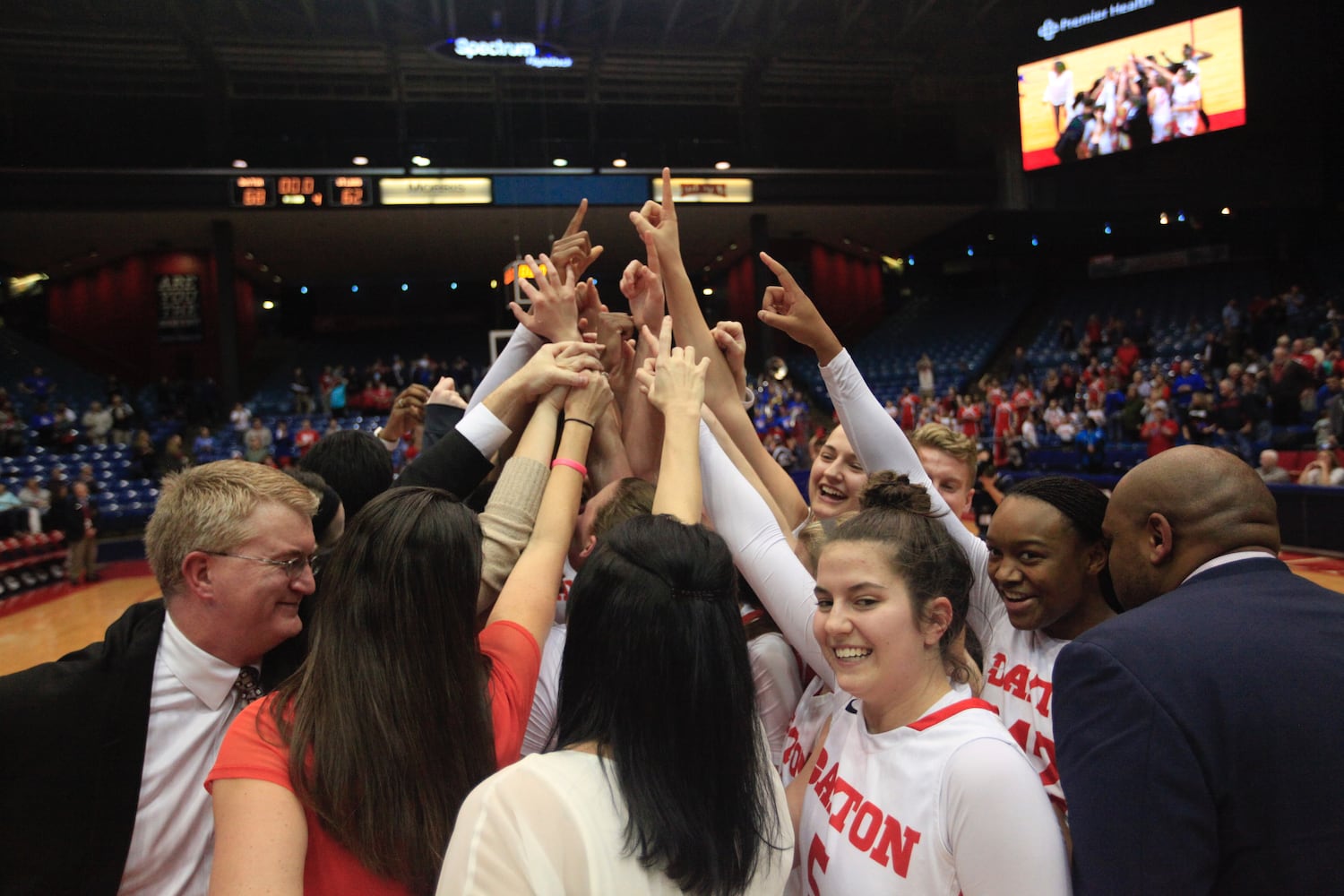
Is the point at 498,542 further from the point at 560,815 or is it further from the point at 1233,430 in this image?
the point at 1233,430

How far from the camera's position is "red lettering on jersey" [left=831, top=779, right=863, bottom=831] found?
1.37 metres

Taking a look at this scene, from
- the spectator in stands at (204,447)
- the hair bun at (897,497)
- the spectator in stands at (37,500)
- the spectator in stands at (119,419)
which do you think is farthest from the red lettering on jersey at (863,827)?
the spectator in stands at (119,419)

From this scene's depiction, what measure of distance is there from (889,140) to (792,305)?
18547 mm

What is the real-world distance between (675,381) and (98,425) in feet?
53.8

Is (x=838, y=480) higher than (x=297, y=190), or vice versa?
(x=297, y=190)

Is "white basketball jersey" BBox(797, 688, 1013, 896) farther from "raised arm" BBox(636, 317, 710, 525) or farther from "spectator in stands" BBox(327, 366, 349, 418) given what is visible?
"spectator in stands" BBox(327, 366, 349, 418)

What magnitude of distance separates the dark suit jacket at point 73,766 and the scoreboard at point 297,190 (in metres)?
16.1

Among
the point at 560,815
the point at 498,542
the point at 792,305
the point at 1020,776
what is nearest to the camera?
the point at 560,815

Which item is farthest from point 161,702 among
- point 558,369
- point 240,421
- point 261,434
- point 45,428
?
point 240,421

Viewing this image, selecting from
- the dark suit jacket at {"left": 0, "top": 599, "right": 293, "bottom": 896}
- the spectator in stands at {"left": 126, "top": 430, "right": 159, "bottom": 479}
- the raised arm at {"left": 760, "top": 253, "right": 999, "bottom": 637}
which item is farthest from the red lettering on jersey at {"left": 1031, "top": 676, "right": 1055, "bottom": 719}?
the spectator in stands at {"left": 126, "top": 430, "right": 159, "bottom": 479}

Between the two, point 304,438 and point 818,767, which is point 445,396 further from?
point 304,438

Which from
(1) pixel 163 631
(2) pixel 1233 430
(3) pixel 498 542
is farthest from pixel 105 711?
(2) pixel 1233 430

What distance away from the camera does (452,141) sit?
16781 mm

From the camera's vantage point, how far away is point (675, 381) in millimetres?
1834
